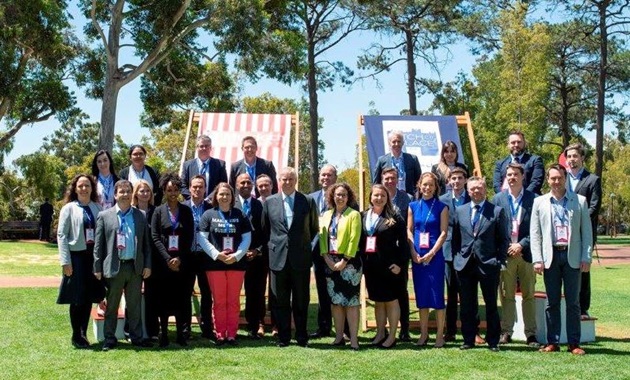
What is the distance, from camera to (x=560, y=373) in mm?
5844

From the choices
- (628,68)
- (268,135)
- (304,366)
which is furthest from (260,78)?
(628,68)

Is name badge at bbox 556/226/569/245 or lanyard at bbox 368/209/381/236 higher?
lanyard at bbox 368/209/381/236

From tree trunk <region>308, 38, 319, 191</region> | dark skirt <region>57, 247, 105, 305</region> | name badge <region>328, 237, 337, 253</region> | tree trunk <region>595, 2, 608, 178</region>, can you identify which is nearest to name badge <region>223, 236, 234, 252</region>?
name badge <region>328, 237, 337, 253</region>

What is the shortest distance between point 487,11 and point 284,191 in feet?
77.7

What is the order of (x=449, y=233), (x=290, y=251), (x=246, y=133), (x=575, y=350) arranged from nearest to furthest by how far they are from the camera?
(x=575, y=350)
(x=290, y=251)
(x=449, y=233)
(x=246, y=133)

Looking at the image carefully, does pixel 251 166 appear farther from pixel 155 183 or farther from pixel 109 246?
pixel 109 246

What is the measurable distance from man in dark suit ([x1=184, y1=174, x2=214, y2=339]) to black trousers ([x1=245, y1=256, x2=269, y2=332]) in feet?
1.43

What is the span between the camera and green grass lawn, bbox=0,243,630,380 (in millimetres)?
5773

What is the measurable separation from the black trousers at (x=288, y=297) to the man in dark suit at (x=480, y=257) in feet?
5.02

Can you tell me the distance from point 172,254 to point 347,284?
176 cm

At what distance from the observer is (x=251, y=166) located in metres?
8.39

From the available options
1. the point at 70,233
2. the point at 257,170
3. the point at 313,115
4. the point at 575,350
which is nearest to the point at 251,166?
the point at 257,170

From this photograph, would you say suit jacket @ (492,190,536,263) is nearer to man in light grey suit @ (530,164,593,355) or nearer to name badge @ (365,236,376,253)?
man in light grey suit @ (530,164,593,355)

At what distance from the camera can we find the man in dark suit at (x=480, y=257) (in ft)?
22.7
